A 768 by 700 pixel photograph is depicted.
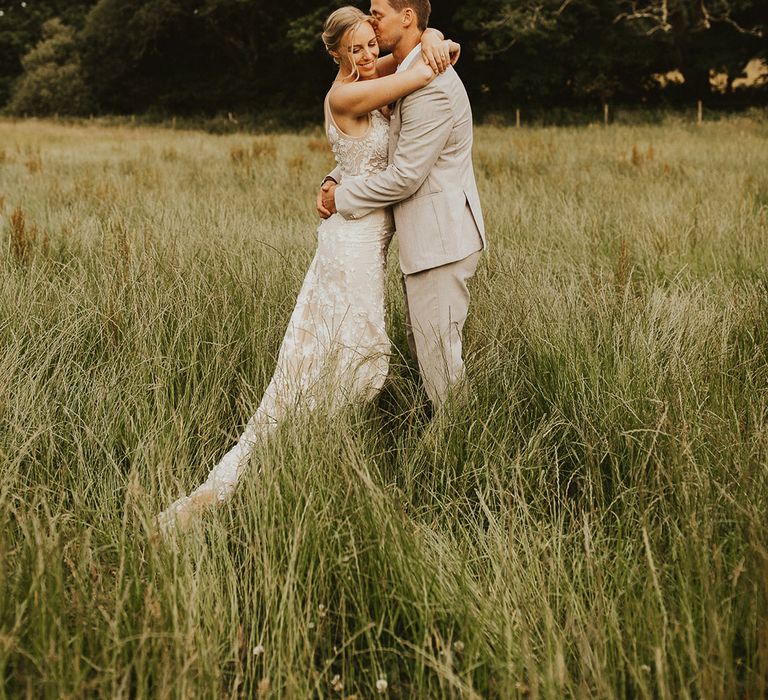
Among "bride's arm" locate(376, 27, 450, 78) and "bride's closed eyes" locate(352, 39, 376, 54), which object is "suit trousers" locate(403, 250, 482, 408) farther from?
"bride's closed eyes" locate(352, 39, 376, 54)

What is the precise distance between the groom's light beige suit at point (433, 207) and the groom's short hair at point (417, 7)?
20 centimetres

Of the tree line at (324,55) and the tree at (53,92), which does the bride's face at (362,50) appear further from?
the tree at (53,92)

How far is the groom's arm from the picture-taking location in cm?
274

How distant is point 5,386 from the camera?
262cm

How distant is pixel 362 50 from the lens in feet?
9.26

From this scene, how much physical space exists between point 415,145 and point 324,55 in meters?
31.8

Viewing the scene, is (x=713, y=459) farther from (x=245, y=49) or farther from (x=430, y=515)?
(x=245, y=49)

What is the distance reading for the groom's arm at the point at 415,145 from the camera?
8.98 ft

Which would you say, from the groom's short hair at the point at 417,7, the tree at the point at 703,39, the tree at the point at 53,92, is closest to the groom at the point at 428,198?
the groom's short hair at the point at 417,7

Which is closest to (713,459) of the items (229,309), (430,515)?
(430,515)

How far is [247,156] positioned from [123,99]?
32441mm

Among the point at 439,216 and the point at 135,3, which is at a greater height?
the point at 135,3

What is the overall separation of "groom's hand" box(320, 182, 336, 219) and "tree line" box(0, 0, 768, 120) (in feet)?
76.5

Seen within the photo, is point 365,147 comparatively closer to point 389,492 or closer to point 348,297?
point 348,297
